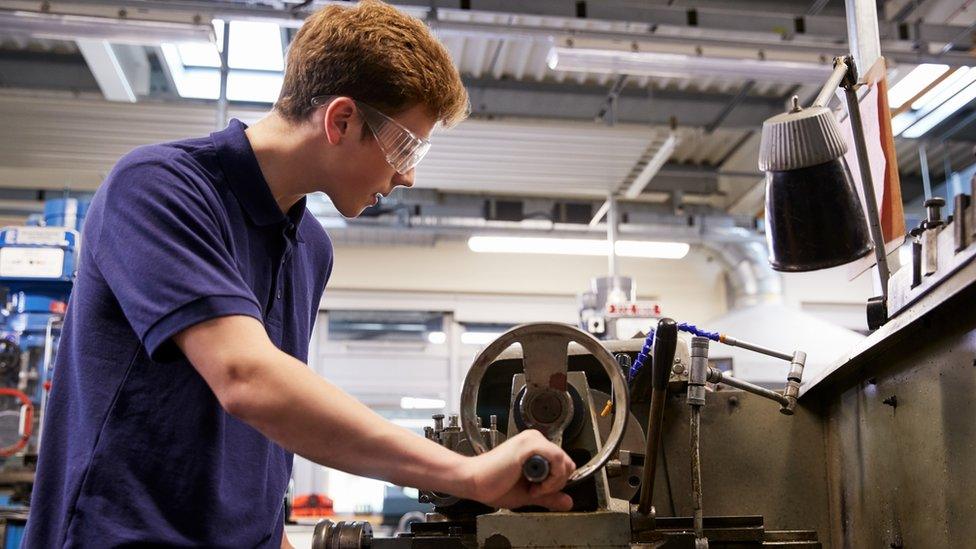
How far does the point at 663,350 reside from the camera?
1069 millimetres

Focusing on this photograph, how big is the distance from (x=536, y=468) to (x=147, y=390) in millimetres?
396

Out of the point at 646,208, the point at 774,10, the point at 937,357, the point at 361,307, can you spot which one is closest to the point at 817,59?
the point at 774,10

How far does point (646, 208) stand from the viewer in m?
6.90

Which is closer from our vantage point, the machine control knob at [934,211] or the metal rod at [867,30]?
the machine control knob at [934,211]

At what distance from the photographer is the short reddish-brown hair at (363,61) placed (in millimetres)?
1039

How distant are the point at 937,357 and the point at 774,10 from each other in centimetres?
374

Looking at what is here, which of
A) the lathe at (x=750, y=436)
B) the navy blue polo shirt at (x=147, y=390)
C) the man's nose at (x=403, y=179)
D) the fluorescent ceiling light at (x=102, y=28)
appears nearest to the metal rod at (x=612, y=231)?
the fluorescent ceiling light at (x=102, y=28)

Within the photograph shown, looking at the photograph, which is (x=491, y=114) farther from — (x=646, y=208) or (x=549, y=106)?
(x=646, y=208)

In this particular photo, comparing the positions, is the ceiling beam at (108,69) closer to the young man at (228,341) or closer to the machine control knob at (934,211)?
the young man at (228,341)

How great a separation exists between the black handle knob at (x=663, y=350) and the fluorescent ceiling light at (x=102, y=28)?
2.60m

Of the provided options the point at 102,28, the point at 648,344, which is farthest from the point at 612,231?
the point at 648,344

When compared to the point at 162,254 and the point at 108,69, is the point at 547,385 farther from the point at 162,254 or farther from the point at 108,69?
the point at 108,69

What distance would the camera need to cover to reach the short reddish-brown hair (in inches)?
40.9

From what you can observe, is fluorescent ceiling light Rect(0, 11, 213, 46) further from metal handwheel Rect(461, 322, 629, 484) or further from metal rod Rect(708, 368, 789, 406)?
metal handwheel Rect(461, 322, 629, 484)
